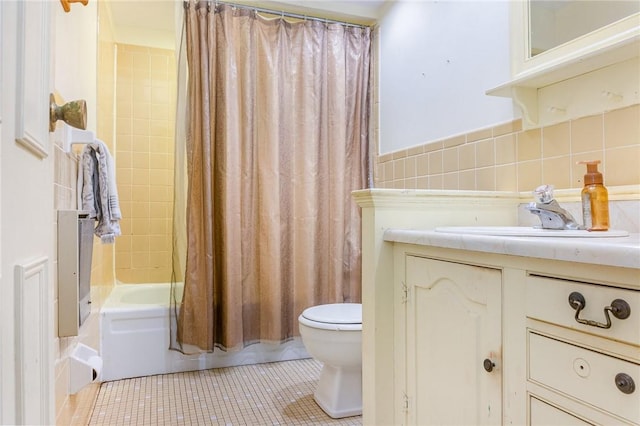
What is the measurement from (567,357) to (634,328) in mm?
140

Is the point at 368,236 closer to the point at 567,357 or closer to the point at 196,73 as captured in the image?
the point at 567,357

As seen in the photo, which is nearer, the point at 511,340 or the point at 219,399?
the point at 511,340

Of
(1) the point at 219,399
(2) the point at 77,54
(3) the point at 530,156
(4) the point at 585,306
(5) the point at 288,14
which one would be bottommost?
(1) the point at 219,399

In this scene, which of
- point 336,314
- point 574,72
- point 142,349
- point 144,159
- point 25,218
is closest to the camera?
point 25,218

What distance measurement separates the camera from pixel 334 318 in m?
1.95

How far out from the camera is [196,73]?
7.69ft

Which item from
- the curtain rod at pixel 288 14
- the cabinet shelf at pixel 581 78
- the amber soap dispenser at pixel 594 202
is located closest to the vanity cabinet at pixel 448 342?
the amber soap dispenser at pixel 594 202

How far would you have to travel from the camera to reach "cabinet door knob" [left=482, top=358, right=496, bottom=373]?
930 mm

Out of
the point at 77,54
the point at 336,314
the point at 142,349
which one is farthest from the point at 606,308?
the point at 142,349

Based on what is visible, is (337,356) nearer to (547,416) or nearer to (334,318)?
(334,318)

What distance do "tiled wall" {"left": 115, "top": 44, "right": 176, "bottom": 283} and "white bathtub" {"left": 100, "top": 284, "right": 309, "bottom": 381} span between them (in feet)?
2.57

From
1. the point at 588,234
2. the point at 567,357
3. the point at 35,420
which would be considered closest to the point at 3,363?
the point at 35,420

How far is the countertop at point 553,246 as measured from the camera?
66 centimetres

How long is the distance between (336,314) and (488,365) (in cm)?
114
